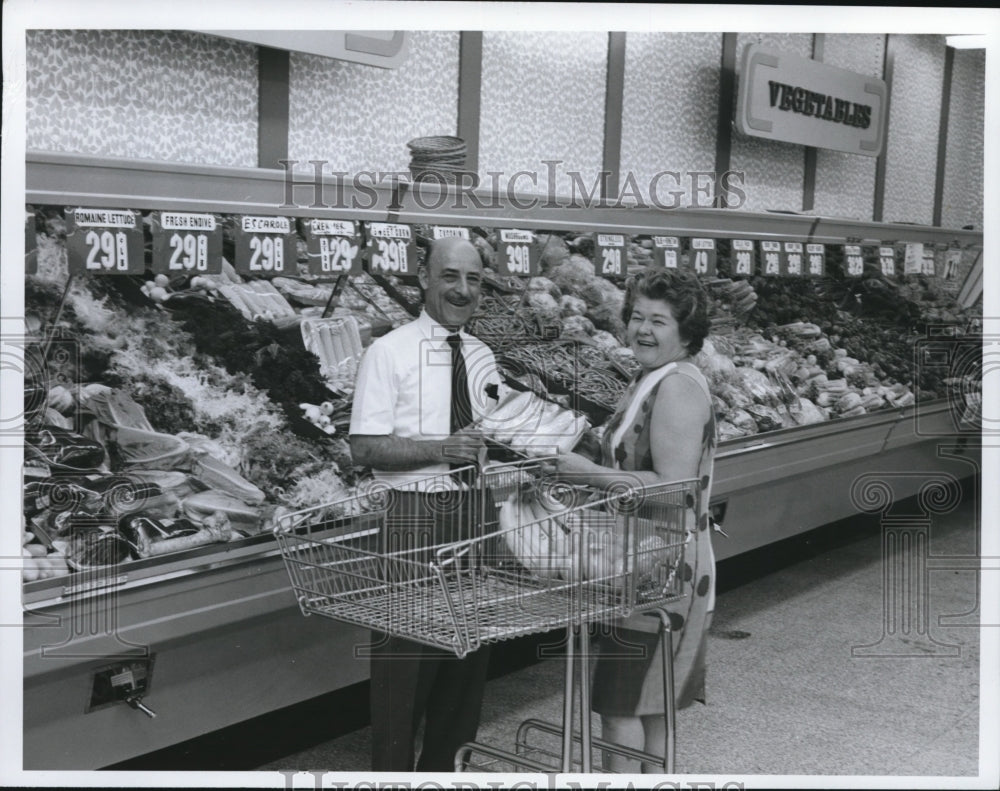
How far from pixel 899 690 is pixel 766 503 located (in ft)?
3.04

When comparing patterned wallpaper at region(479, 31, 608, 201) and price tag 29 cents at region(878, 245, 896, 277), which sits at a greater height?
patterned wallpaper at region(479, 31, 608, 201)

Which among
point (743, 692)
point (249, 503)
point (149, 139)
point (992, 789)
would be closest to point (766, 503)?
point (743, 692)

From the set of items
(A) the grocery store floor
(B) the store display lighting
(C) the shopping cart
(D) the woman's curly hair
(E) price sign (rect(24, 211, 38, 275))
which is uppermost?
(B) the store display lighting

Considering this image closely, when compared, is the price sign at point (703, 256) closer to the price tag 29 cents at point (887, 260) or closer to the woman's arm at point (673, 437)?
the woman's arm at point (673, 437)

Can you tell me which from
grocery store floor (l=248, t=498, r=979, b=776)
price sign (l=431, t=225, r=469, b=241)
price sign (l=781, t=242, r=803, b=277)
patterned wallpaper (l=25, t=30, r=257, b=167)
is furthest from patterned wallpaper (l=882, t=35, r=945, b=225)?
patterned wallpaper (l=25, t=30, r=257, b=167)

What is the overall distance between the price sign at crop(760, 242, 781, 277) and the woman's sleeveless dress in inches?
39.8

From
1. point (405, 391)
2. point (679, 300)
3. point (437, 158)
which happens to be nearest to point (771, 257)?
point (679, 300)

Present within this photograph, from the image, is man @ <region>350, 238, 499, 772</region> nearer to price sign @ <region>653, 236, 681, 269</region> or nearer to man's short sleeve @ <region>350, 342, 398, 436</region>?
man's short sleeve @ <region>350, 342, 398, 436</region>

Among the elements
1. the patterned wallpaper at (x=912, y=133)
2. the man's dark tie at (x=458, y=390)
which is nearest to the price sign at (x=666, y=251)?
the man's dark tie at (x=458, y=390)

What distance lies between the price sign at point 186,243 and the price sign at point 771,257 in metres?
1.96

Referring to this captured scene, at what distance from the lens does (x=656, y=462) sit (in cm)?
319

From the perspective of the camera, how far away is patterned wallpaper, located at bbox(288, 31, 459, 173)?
3.37 metres

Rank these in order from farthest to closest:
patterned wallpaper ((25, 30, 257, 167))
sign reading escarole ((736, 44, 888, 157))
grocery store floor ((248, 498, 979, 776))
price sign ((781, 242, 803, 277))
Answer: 1. price sign ((781, 242, 803, 277))
2. sign reading escarole ((736, 44, 888, 157))
3. grocery store floor ((248, 498, 979, 776))
4. patterned wallpaper ((25, 30, 257, 167))

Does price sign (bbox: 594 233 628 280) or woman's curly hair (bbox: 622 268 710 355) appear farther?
price sign (bbox: 594 233 628 280)
